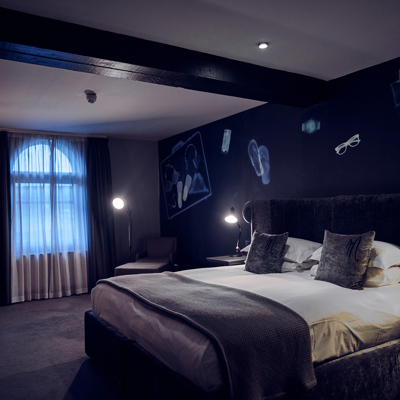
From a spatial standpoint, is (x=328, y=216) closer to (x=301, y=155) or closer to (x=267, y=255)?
(x=267, y=255)

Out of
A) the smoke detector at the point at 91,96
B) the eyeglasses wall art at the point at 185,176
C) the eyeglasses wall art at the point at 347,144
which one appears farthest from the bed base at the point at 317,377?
the eyeglasses wall art at the point at 185,176

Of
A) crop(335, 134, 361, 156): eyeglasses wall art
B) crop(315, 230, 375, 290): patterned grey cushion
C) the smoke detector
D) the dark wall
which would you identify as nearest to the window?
the dark wall

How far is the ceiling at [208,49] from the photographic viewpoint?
8.13 feet

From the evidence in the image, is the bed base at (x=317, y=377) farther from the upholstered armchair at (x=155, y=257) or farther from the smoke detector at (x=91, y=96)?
the upholstered armchair at (x=155, y=257)

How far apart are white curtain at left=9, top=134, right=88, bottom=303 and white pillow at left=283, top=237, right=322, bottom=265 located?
3659 mm

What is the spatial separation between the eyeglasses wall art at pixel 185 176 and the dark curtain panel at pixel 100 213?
1001 millimetres

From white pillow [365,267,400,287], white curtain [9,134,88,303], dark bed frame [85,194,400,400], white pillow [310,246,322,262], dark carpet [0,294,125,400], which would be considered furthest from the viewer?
white curtain [9,134,88,303]

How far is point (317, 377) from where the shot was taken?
2.20 meters

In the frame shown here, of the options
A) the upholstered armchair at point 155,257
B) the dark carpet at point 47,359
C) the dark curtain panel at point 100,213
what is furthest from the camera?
the dark curtain panel at point 100,213

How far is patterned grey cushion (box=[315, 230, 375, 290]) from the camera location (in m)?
2.94

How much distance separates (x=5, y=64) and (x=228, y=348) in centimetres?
296

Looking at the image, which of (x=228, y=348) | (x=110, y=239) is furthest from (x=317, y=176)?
(x=110, y=239)

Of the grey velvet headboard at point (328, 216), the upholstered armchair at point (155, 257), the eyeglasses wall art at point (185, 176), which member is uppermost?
the eyeglasses wall art at point (185, 176)

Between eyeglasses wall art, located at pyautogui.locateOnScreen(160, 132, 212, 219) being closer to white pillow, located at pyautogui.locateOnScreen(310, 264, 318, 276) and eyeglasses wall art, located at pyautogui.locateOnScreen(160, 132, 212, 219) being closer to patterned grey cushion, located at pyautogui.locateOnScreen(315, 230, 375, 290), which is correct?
white pillow, located at pyautogui.locateOnScreen(310, 264, 318, 276)
